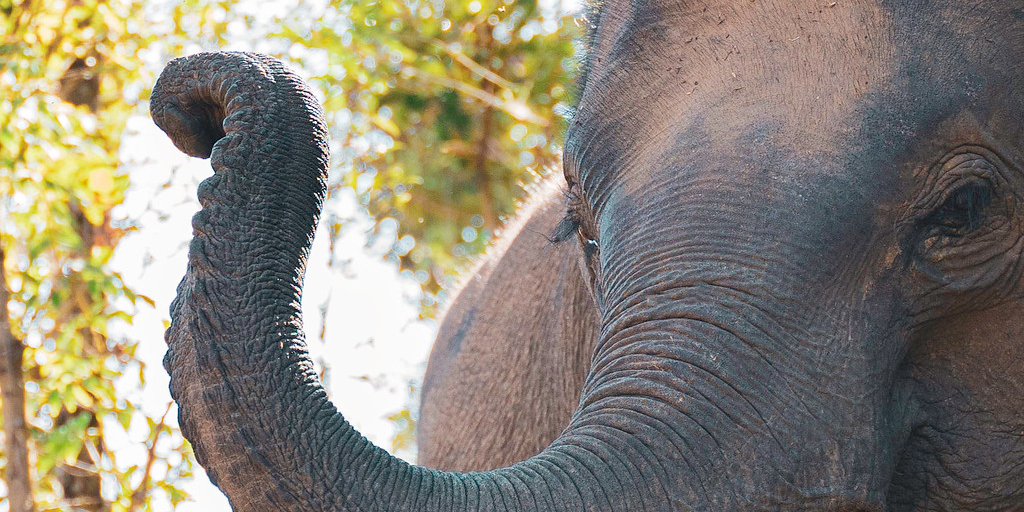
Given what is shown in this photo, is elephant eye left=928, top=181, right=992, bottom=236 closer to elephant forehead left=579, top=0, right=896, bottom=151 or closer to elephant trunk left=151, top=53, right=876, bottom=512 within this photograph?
A: elephant forehead left=579, top=0, right=896, bottom=151

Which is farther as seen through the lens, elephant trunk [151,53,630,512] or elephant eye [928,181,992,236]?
elephant eye [928,181,992,236]

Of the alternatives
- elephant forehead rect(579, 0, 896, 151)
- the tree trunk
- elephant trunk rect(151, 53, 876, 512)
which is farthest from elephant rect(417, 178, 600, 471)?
the tree trunk

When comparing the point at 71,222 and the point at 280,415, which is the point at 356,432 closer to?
the point at 280,415

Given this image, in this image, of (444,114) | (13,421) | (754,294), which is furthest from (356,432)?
(444,114)

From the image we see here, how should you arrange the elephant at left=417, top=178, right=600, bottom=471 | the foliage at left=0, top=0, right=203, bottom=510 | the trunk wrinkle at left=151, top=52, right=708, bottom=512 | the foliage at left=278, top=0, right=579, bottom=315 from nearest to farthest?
the trunk wrinkle at left=151, top=52, right=708, bottom=512 < the elephant at left=417, top=178, right=600, bottom=471 < the foliage at left=0, top=0, right=203, bottom=510 < the foliage at left=278, top=0, right=579, bottom=315

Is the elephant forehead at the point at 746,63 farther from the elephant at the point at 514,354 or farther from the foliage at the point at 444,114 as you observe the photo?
the foliage at the point at 444,114

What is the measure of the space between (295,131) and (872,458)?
969mm

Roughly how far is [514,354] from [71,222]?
1741 mm

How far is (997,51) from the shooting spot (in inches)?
77.4

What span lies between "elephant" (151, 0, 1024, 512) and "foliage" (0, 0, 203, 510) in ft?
6.58

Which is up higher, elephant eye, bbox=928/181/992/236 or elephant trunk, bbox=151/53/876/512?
elephant eye, bbox=928/181/992/236

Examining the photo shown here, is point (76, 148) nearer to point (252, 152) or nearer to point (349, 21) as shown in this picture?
point (349, 21)

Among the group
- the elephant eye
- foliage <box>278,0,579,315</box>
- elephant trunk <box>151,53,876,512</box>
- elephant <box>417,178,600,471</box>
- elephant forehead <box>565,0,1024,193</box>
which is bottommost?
elephant trunk <box>151,53,876,512</box>

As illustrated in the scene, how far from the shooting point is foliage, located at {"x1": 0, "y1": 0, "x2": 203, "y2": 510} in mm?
3924
